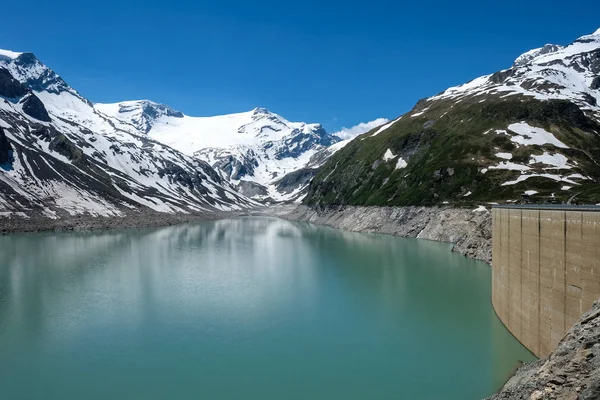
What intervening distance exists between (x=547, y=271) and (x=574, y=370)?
1162 cm

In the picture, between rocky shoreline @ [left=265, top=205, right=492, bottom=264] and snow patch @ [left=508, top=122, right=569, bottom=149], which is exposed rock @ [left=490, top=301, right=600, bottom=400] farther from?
snow patch @ [left=508, top=122, right=569, bottom=149]

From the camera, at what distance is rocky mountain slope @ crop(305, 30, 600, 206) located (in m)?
114

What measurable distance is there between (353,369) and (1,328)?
31717 millimetres

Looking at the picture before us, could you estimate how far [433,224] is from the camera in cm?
11844

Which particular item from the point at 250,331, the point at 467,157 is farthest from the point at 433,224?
the point at 250,331

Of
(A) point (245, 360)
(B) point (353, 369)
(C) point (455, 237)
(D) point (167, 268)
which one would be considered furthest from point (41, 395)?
(C) point (455, 237)

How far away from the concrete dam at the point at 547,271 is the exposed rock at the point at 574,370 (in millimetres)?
3441

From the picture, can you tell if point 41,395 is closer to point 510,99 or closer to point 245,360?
point 245,360

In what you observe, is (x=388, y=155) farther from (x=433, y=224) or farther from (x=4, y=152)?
(x=4, y=152)

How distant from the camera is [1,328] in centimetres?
4097

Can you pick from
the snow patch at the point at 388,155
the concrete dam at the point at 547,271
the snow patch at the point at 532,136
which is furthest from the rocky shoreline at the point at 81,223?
the snow patch at the point at 532,136

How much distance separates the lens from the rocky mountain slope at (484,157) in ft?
373

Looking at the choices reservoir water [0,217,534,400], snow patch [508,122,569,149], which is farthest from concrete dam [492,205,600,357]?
snow patch [508,122,569,149]

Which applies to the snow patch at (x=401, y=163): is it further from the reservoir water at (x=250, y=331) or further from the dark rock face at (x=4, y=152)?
the dark rock face at (x=4, y=152)
